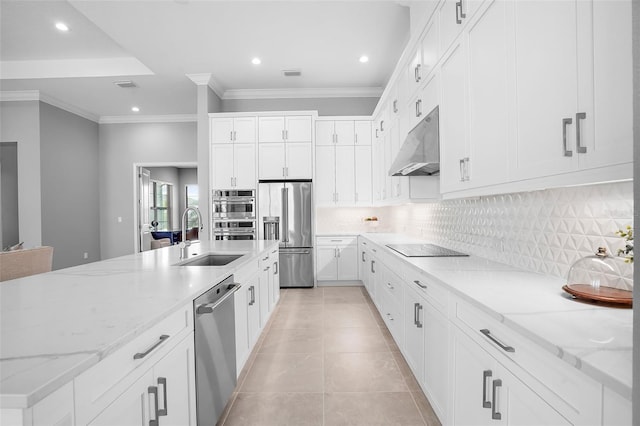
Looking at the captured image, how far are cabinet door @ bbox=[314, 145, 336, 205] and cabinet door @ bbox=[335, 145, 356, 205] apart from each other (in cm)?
8

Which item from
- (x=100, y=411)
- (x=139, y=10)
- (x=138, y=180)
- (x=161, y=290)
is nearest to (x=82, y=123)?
(x=138, y=180)

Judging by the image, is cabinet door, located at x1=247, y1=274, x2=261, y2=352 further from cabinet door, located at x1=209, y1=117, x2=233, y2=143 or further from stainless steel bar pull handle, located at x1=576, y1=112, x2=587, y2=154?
cabinet door, located at x1=209, y1=117, x2=233, y2=143

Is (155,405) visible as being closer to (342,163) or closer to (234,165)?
(234,165)

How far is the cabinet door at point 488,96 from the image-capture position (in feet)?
4.95

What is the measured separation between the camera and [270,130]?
513 centimetres

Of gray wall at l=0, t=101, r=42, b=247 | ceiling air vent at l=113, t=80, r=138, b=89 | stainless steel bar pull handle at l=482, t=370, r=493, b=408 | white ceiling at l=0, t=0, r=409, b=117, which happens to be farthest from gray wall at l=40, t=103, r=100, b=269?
stainless steel bar pull handle at l=482, t=370, r=493, b=408

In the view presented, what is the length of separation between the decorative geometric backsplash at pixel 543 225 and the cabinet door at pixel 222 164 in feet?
11.2

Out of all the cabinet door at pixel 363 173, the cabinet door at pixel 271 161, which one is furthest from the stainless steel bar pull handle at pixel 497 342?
the cabinet door at pixel 271 161

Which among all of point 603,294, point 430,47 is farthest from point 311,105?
point 603,294

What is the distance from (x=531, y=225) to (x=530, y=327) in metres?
1.06

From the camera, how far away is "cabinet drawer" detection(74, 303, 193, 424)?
0.77 m

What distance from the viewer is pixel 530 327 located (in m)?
0.91

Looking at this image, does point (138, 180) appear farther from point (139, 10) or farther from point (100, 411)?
point (100, 411)

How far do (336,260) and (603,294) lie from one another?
162 inches
